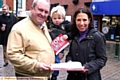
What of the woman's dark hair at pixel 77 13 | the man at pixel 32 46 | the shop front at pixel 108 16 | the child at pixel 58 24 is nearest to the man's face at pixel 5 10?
the child at pixel 58 24

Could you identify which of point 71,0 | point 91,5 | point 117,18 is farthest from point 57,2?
point 117,18

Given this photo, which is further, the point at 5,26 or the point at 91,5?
the point at 91,5

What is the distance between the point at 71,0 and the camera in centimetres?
2138

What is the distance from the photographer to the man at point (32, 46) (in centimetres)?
239

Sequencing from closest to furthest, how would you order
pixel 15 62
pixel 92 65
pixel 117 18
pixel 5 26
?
pixel 15 62
pixel 92 65
pixel 5 26
pixel 117 18

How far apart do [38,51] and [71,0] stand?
19.3 metres

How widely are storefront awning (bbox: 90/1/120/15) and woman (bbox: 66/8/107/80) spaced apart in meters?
15.1

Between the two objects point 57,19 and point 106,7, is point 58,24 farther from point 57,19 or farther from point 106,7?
point 106,7

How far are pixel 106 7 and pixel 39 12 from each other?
16470mm

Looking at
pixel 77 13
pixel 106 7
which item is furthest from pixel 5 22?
pixel 106 7

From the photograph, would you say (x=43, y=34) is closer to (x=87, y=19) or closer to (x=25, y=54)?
(x=25, y=54)

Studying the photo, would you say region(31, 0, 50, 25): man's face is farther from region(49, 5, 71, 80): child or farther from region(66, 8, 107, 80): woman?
region(49, 5, 71, 80): child

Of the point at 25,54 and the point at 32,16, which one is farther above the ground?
the point at 32,16

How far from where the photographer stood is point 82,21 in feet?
9.34
